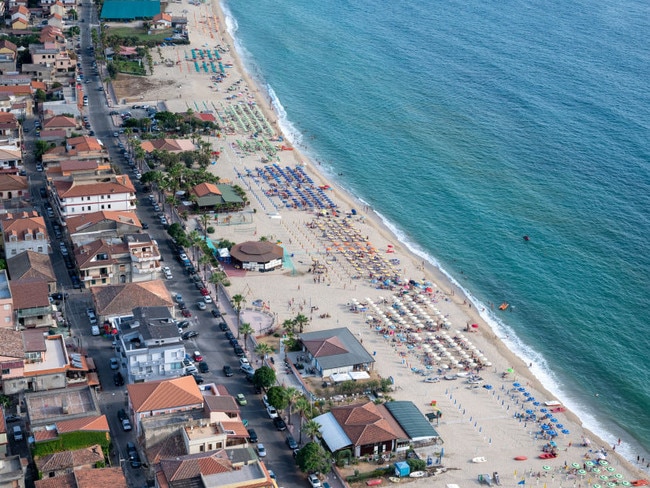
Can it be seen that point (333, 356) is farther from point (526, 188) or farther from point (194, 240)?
point (526, 188)

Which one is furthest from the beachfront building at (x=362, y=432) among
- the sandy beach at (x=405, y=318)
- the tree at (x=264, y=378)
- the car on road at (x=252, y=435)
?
the car on road at (x=252, y=435)

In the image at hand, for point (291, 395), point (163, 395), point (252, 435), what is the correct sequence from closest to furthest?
point (163, 395) < point (252, 435) < point (291, 395)

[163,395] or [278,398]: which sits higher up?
[163,395]

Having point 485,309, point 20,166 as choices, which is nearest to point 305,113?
point 20,166

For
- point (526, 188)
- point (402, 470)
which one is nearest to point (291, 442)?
point (402, 470)

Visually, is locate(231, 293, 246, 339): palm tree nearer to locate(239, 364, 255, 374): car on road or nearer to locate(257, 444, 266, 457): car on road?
locate(239, 364, 255, 374): car on road

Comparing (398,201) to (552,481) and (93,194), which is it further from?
(552,481)

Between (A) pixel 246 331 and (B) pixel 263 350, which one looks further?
(A) pixel 246 331

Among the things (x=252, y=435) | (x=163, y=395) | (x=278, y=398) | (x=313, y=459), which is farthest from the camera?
(x=278, y=398)
